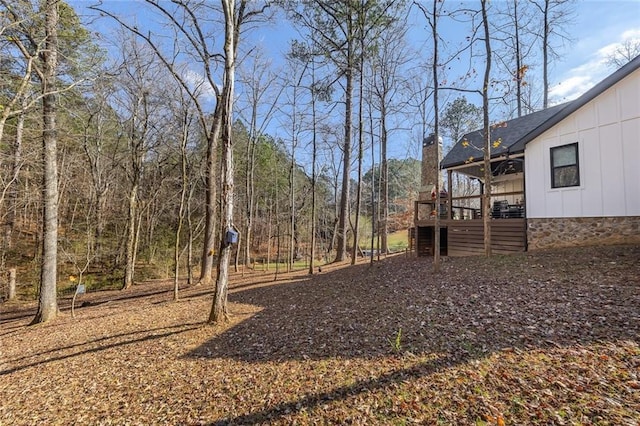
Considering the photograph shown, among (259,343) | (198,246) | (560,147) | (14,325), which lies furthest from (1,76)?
(560,147)

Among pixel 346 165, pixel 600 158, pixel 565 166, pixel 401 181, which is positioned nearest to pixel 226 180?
pixel 346 165

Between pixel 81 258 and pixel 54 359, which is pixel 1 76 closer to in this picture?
pixel 54 359

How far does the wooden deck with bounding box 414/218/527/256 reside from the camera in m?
9.00

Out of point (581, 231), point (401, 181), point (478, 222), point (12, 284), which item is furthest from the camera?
Result: point (401, 181)

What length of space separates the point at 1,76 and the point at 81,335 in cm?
563

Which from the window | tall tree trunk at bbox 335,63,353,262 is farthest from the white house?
tall tree trunk at bbox 335,63,353,262

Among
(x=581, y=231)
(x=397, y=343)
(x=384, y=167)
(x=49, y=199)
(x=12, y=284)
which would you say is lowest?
(x=12, y=284)

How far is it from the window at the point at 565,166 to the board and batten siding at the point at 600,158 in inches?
4.1

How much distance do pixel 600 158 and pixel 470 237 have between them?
4031mm

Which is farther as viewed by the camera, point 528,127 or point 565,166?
point 528,127

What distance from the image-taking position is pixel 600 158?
24.7ft

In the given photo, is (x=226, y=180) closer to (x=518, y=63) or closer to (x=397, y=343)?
(x=397, y=343)

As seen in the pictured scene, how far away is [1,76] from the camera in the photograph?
593 cm

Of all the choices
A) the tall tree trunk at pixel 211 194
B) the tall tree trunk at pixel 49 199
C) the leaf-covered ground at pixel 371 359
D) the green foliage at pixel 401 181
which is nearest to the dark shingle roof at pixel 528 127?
the leaf-covered ground at pixel 371 359
